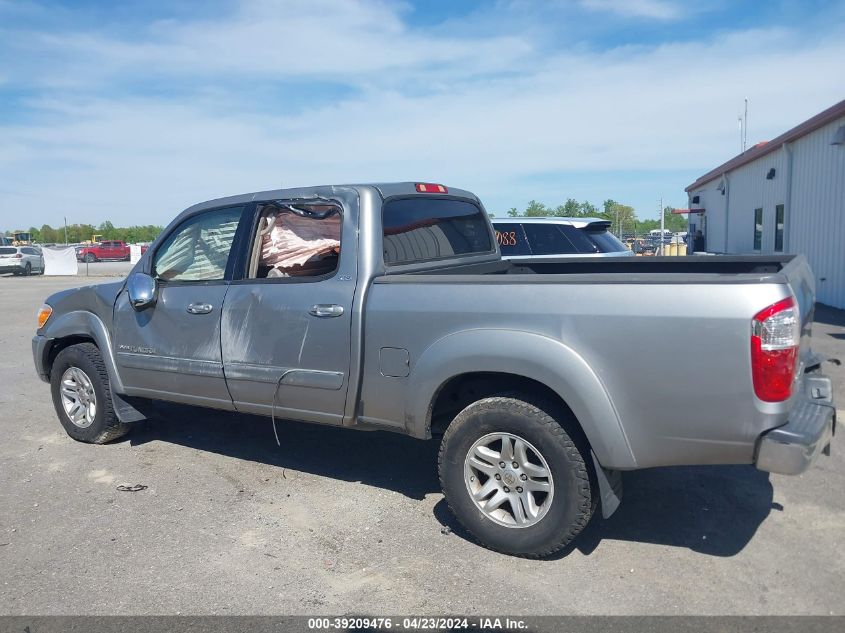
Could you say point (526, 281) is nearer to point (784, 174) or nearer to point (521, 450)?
point (521, 450)

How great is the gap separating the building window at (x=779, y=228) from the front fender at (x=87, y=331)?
16301 millimetres

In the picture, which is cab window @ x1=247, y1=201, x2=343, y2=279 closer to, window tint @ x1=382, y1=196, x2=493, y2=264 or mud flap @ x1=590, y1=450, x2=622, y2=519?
window tint @ x1=382, y1=196, x2=493, y2=264

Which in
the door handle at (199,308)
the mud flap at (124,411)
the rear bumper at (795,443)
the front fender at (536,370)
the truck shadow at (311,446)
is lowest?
the truck shadow at (311,446)

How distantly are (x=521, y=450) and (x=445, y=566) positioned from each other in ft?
2.36

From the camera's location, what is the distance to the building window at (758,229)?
20305mm

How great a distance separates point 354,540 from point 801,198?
15.1 metres

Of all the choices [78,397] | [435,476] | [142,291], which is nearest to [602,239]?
[435,476]

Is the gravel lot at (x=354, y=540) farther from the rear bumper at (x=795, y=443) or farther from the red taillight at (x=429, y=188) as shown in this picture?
the red taillight at (x=429, y=188)

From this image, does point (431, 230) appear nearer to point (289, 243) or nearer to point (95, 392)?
point (289, 243)

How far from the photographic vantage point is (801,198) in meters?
16.0

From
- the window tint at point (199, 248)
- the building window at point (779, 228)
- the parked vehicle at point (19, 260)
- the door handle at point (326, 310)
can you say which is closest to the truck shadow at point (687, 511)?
the door handle at point (326, 310)

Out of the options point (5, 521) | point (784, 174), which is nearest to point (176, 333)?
point (5, 521)

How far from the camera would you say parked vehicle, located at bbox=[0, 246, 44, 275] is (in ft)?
109

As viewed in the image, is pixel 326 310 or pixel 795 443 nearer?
pixel 795 443
